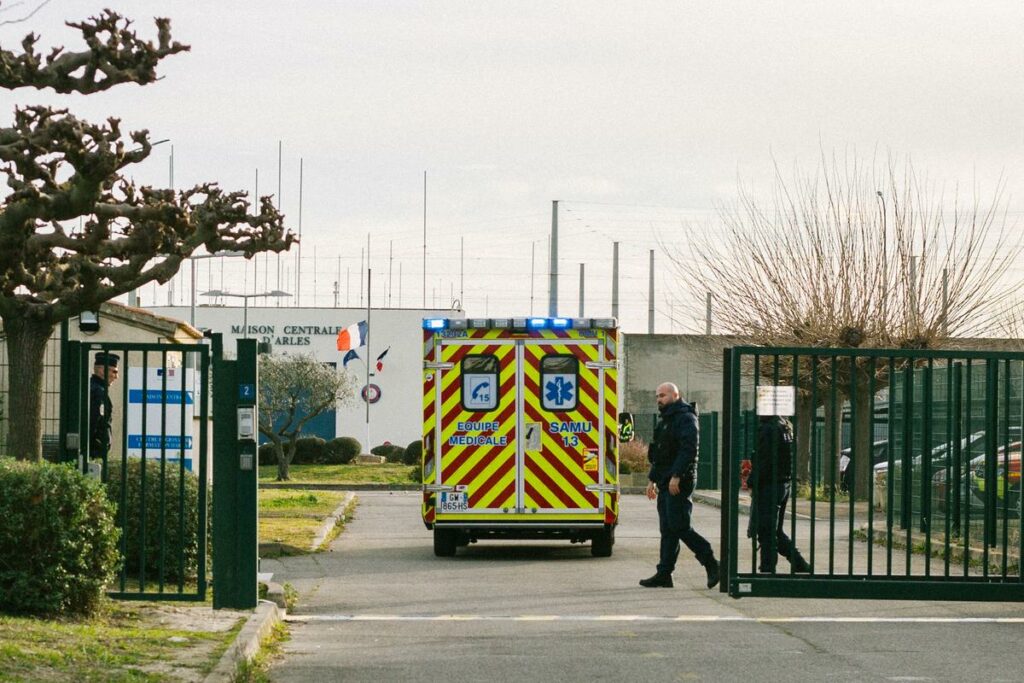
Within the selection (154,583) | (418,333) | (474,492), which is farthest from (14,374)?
(418,333)

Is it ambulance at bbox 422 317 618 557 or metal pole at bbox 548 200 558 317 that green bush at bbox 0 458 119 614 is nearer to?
ambulance at bbox 422 317 618 557

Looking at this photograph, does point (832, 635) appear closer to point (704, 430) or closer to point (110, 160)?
point (110, 160)

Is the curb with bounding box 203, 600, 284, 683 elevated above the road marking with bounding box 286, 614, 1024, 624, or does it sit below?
above

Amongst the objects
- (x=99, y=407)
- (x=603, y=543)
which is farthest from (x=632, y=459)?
(x=99, y=407)

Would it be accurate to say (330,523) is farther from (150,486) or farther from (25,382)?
(150,486)

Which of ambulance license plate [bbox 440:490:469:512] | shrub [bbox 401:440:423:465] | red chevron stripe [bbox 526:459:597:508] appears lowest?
shrub [bbox 401:440:423:465]

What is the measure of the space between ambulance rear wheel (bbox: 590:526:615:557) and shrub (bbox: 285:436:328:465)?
29344 millimetres

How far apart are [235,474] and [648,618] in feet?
11.1

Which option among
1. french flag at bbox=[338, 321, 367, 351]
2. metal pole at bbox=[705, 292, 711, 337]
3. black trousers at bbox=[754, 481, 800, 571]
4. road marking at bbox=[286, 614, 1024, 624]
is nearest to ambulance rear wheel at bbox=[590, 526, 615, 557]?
black trousers at bbox=[754, 481, 800, 571]

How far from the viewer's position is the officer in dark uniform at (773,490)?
11.6 meters

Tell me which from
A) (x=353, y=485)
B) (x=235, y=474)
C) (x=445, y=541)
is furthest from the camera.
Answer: (x=353, y=485)

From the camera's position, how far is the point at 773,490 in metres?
11.2

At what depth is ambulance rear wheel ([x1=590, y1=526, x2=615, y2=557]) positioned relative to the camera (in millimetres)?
A: 17828

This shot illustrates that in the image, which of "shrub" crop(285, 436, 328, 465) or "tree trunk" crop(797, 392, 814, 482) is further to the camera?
"shrub" crop(285, 436, 328, 465)
